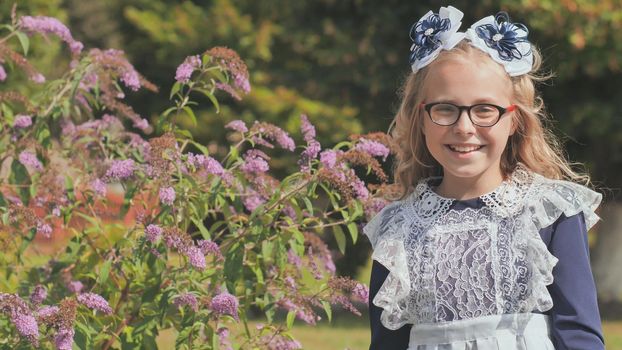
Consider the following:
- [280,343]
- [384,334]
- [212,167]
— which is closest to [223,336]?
[280,343]

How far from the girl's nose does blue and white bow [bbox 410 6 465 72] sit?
20 cm

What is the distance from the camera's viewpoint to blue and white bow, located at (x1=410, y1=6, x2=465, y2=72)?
9.68ft

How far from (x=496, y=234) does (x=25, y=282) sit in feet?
6.54

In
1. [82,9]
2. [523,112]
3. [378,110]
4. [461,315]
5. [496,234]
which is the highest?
[82,9]

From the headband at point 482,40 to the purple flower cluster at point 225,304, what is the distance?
0.95 metres

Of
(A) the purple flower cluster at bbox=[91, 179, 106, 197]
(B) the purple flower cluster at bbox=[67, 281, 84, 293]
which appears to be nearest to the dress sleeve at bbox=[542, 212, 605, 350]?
(A) the purple flower cluster at bbox=[91, 179, 106, 197]

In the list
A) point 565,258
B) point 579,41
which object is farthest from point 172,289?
point 579,41

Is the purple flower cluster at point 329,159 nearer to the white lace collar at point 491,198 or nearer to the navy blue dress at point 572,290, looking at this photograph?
the white lace collar at point 491,198

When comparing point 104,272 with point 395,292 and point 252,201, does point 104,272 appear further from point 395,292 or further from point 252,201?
point 395,292

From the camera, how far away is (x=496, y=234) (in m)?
2.86

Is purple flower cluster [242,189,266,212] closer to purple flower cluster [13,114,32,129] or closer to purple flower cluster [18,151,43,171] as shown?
purple flower cluster [18,151,43,171]

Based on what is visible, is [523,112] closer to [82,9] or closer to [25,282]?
[25,282]

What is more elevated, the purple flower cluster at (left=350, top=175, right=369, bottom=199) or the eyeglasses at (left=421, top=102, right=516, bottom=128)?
the purple flower cluster at (left=350, top=175, right=369, bottom=199)

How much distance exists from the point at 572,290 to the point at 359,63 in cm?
883
